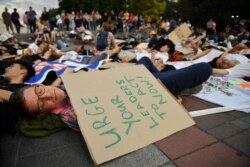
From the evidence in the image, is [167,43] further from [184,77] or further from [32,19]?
[32,19]

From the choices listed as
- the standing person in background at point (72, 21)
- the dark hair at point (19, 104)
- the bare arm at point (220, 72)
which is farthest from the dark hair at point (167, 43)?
the standing person in background at point (72, 21)

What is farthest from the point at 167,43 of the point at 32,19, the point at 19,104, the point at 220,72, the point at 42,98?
the point at 32,19

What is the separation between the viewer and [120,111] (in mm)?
2014

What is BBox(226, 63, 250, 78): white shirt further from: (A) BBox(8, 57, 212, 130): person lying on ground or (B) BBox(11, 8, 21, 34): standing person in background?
(B) BBox(11, 8, 21, 34): standing person in background

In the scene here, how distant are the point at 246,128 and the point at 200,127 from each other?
443mm

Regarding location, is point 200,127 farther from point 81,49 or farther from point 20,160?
point 81,49

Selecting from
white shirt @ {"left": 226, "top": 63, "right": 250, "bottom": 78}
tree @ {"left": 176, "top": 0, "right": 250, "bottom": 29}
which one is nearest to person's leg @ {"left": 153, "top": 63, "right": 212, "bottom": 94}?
white shirt @ {"left": 226, "top": 63, "right": 250, "bottom": 78}

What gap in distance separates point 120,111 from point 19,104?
0.90 meters

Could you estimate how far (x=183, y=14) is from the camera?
3581cm

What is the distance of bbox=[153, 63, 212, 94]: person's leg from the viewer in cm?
265

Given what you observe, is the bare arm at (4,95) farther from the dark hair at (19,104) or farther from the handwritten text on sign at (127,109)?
the handwritten text on sign at (127,109)

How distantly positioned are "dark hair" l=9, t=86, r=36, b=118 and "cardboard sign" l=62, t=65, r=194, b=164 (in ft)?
1.34

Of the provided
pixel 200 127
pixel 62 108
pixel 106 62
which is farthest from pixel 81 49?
pixel 200 127

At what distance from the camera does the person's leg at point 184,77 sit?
265cm
